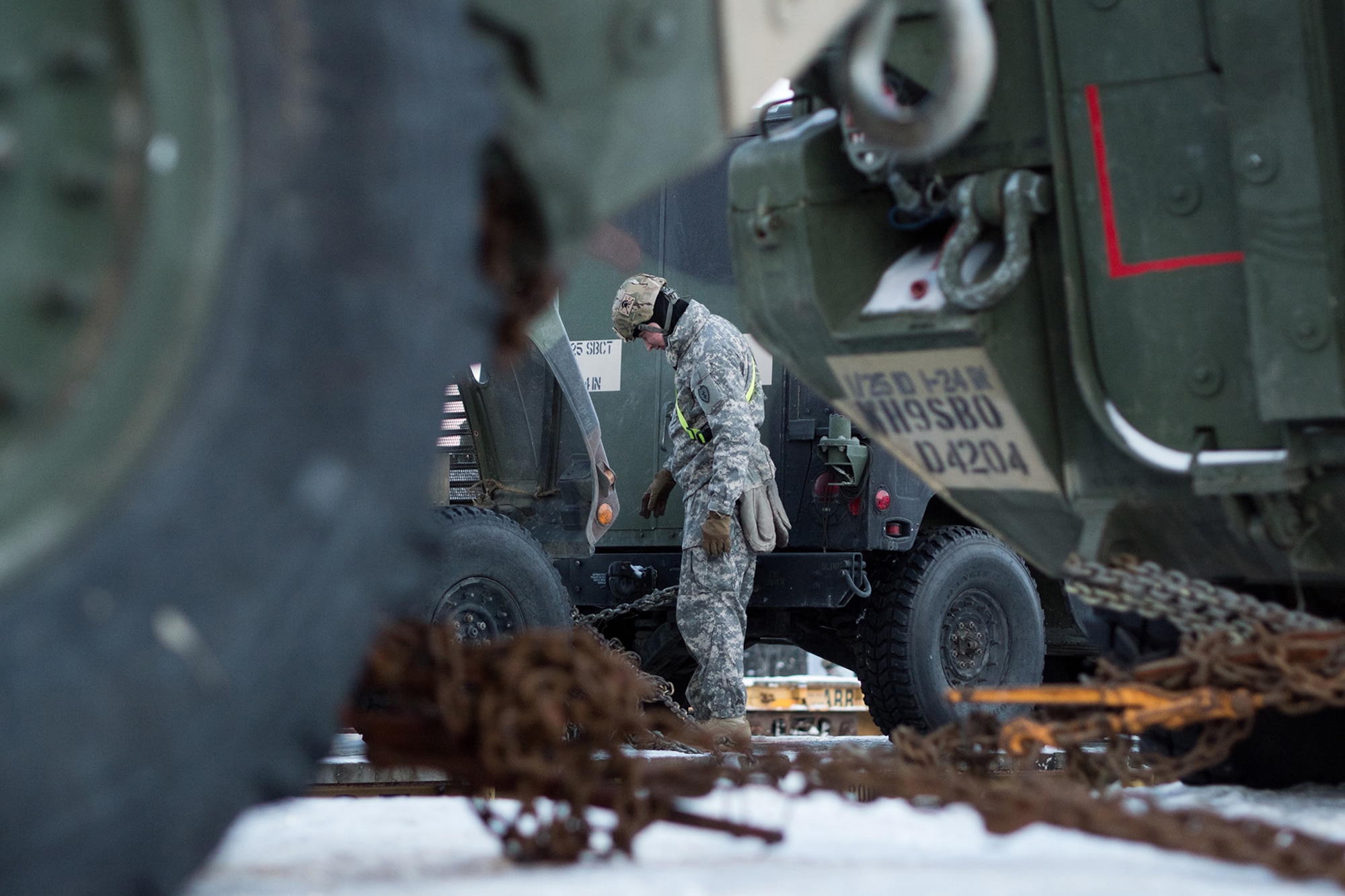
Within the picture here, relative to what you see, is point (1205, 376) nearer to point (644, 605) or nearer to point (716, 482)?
point (716, 482)

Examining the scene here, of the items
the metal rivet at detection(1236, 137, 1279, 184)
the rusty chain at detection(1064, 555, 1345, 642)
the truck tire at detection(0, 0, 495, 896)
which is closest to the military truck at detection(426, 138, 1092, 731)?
the rusty chain at detection(1064, 555, 1345, 642)

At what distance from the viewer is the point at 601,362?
8492mm

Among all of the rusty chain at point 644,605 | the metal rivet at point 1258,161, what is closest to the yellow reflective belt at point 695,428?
the rusty chain at point 644,605

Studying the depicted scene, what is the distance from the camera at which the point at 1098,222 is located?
3223mm

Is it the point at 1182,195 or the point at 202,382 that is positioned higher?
the point at 1182,195

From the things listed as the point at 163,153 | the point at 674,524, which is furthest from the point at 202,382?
the point at 674,524

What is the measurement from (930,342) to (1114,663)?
32.9 inches

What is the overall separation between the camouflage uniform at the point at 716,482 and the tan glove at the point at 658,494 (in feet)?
1.15

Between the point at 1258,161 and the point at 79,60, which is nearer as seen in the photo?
the point at 79,60

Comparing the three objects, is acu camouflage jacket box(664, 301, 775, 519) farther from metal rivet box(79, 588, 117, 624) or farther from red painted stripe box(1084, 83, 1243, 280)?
metal rivet box(79, 588, 117, 624)

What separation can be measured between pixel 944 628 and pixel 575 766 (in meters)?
5.86

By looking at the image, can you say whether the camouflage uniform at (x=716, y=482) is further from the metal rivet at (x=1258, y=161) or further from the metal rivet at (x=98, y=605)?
the metal rivet at (x=98, y=605)

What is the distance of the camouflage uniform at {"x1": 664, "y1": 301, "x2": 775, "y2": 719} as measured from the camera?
6.73m

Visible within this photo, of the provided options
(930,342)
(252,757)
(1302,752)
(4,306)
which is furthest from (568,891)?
(1302,752)
